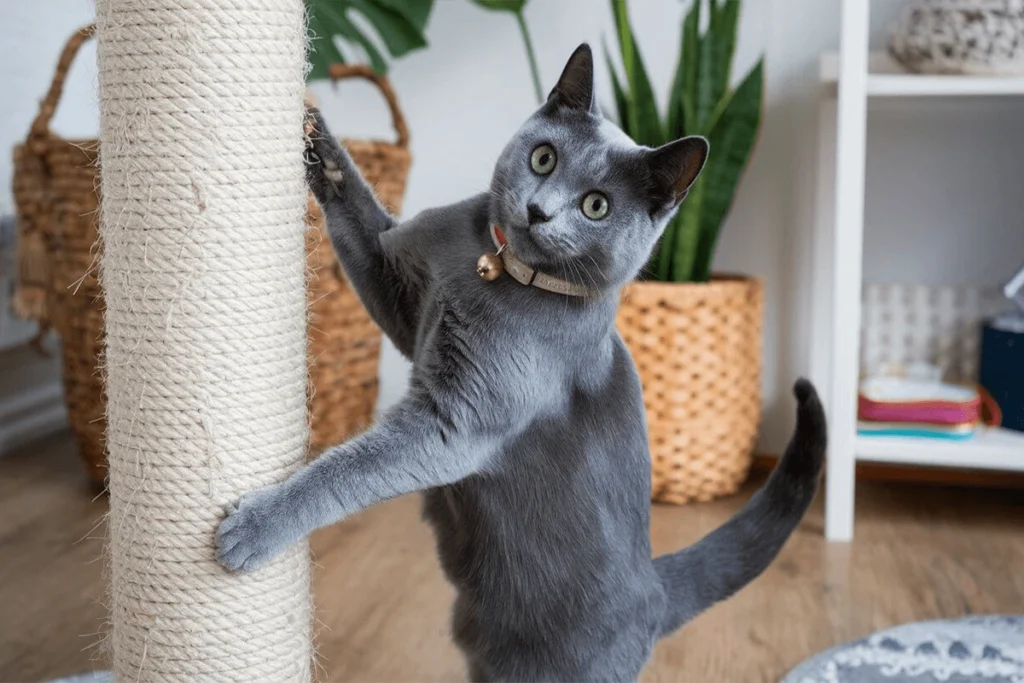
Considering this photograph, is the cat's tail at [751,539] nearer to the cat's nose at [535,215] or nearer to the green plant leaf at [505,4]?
the cat's nose at [535,215]

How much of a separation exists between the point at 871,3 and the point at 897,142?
0.24 m

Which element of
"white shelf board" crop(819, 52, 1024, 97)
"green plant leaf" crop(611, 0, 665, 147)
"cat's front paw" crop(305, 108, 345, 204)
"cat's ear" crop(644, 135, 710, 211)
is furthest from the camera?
"green plant leaf" crop(611, 0, 665, 147)

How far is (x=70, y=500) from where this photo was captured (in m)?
1.52

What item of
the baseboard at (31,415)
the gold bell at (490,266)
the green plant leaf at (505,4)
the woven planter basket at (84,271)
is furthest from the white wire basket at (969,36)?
the baseboard at (31,415)

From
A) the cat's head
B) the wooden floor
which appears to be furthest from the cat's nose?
the wooden floor

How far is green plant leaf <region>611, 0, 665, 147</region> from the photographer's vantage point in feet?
4.68

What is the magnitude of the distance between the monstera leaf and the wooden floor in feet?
2.43

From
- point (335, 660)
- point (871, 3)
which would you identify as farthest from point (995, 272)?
point (335, 660)

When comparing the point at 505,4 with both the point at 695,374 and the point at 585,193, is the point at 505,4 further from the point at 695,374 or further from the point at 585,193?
the point at 585,193

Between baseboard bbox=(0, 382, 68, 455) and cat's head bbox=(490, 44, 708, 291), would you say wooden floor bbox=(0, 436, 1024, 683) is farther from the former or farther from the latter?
cat's head bbox=(490, 44, 708, 291)

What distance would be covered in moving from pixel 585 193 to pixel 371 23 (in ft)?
3.08

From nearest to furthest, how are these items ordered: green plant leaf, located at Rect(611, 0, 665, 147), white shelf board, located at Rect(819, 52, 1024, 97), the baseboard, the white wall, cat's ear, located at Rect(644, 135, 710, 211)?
cat's ear, located at Rect(644, 135, 710, 211) → white shelf board, located at Rect(819, 52, 1024, 97) → green plant leaf, located at Rect(611, 0, 665, 147) → the white wall → the baseboard

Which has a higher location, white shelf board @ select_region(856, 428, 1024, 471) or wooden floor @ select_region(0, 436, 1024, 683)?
white shelf board @ select_region(856, 428, 1024, 471)

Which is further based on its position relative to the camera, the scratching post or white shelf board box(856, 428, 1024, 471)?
white shelf board box(856, 428, 1024, 471)
